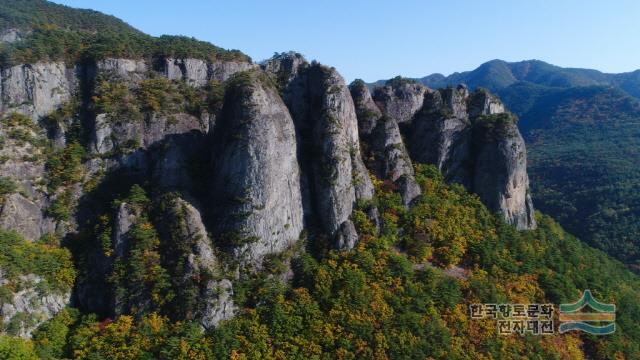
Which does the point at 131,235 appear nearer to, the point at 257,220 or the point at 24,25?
the point at 257,220

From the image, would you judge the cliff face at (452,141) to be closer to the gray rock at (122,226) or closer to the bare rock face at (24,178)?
the gray rock at (122,226)

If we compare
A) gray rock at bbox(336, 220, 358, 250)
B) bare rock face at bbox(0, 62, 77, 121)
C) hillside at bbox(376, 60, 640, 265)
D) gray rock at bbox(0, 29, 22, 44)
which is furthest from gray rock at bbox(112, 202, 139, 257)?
hillside at bbox(376, 60, 640, 265)

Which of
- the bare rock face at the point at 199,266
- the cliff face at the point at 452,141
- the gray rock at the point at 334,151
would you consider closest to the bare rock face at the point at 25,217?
the bare rock face at the point at 199,266

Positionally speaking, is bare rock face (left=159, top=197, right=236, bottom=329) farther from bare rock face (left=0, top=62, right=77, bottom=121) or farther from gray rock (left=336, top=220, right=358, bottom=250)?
bare rock face (left=0, top=62, right=77, bottom=121)

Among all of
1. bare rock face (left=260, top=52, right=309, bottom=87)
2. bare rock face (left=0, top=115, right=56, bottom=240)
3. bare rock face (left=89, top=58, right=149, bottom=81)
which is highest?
bare rock face (left=260, top=52, right=309, bottom=87)

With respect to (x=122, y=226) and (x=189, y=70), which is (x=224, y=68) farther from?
(x=122, y=226)

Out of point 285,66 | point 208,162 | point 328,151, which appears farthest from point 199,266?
point 285,66

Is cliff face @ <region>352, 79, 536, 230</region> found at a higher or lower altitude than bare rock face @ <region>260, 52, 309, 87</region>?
lower

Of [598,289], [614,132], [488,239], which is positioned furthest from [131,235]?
[614,132]
